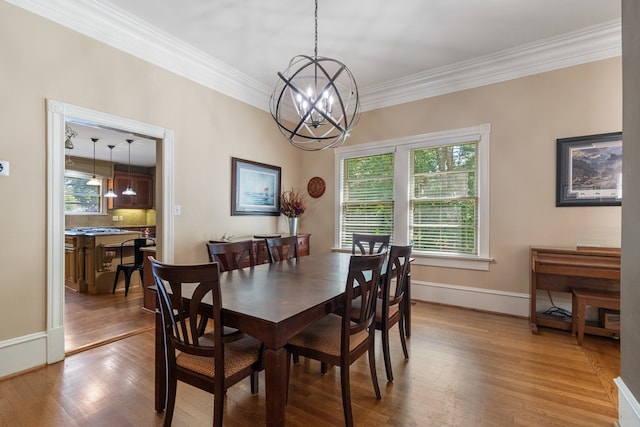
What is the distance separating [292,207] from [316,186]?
63 centimetres

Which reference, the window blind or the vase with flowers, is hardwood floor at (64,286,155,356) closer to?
the vase with flowers

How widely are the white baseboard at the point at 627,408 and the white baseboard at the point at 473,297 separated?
188 centimetres

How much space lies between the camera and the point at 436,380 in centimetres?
212

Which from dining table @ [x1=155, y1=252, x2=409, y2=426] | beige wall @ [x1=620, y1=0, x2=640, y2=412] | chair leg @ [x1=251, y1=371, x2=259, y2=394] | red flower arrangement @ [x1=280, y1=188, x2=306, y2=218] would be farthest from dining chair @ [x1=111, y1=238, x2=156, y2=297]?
beige wall @ [x1=620, y1=0, x2=640, y2=412]

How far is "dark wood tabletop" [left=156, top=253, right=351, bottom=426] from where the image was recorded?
1.29m

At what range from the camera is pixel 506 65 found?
3.46 m

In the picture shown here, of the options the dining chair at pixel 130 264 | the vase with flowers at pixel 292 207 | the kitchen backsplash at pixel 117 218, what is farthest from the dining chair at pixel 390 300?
the kitchen backsplash at pixel 117 218

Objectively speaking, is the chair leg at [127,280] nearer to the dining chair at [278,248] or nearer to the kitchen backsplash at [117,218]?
the dining chair at [278,248]

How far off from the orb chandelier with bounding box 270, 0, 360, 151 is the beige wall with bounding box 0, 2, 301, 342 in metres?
1.04

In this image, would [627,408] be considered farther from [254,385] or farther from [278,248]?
[278,248]

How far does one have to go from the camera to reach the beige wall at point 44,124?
2.21m

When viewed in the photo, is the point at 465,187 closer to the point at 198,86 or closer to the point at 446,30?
the point at 446,30

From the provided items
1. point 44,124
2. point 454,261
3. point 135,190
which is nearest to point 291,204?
point 454,261

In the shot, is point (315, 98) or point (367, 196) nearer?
point (315, 98)
